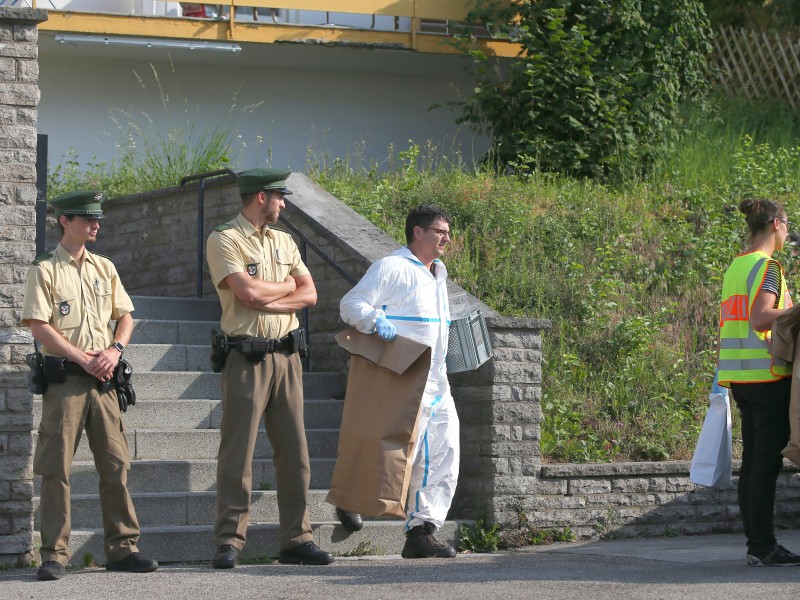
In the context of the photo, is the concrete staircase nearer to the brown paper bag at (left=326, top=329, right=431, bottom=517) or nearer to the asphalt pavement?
the asphalt pavement

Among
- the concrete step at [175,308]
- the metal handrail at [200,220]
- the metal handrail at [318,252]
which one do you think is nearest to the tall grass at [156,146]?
the metal handrail at [200,220]

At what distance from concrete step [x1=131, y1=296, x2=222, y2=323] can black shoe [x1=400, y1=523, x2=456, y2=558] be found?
11.4 ft

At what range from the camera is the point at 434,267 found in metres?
7.43

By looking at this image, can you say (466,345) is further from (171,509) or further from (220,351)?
(171,509)

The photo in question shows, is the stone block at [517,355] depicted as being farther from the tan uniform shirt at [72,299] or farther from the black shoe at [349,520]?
the tan uniform shirt at [72,299]

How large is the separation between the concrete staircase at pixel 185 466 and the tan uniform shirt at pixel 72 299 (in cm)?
108

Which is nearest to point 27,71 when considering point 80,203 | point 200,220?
point 80,203

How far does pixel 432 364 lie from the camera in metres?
7.24

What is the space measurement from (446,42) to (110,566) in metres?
9.35

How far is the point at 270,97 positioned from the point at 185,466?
8570mm

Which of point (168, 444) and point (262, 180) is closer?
point (262, 180)

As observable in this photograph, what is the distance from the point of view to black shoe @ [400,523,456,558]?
7156 millimetres

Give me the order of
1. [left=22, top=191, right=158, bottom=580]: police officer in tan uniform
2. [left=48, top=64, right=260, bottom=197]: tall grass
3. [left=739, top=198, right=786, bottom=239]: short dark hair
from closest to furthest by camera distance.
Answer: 1. [left=22, top=191, right=158, bottom=580]: police officer in tan uniform
2. [left=739, top=198, right=786, bottom=239]: short dark hair
3. [left=48, top=64, right=260, bottom=197]: tall grass

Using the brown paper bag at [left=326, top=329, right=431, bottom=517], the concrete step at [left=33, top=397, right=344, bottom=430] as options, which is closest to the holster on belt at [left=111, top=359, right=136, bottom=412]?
the brown paper bag at [left=326, top=329, right=431, bottom=517]
